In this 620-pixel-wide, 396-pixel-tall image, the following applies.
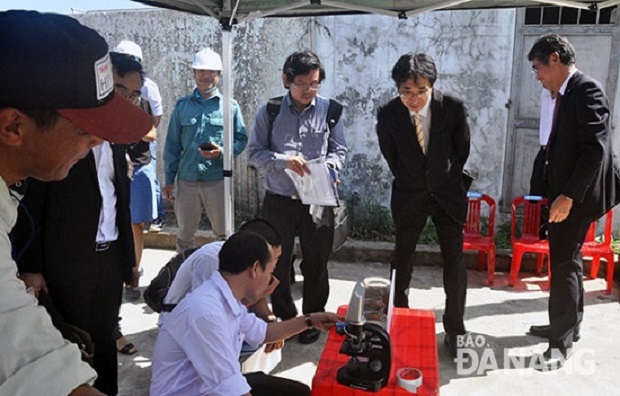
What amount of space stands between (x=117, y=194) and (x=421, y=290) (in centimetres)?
298

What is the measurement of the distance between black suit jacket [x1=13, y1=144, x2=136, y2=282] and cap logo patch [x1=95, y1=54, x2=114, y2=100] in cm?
138

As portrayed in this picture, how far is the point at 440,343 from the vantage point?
3.74m

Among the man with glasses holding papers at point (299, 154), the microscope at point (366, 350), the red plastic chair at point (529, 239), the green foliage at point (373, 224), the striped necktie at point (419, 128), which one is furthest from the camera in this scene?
the green foliage at point (373, 224)

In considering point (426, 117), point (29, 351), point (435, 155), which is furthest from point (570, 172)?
point (29, 351)

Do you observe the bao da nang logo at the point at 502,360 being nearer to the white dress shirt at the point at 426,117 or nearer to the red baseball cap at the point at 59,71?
the white dress shirt at the point at 426,117

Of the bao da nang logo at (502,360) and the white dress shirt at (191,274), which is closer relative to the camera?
the white dress shirt at (191,274)

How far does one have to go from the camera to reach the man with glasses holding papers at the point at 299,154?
140 inches

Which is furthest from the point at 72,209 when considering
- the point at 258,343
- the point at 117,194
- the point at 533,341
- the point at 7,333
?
the point at 533,341

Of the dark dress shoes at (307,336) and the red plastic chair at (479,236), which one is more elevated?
the red plastic chair at (479,236)

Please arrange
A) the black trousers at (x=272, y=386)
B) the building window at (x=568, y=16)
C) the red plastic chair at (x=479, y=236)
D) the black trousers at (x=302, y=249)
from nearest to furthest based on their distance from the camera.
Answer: the black trousers at (x=272, y=386)
the black trousers at (x=302, y=249)
the red plastic chair at (x=479, y=236)
the building window at (x=568, y=16)

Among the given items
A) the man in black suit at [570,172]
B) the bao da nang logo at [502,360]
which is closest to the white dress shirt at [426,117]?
the man in black suit at [570,172]

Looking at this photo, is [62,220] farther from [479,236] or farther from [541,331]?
[479,236]

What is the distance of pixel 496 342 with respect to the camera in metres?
3.77

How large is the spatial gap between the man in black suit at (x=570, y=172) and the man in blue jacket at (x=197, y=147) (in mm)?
2339
